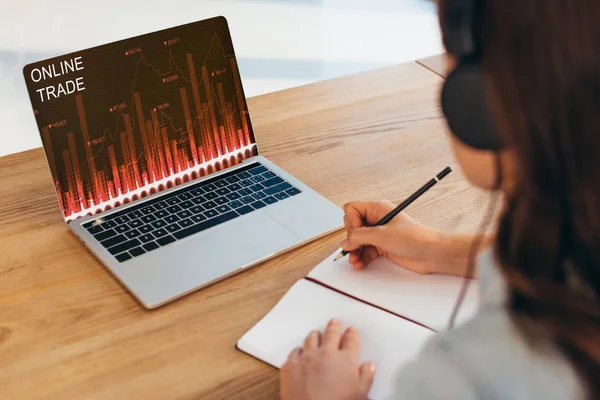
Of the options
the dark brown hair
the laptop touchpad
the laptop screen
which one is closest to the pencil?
the laptop touchpad

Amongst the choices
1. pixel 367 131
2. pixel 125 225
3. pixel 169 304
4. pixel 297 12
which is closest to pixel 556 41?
pixel 169 304

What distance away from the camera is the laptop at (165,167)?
110 cm

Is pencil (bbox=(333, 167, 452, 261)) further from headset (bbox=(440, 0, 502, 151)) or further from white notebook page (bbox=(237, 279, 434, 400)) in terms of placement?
headset (bbox=(440, 0, 502, 151))

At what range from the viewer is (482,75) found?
638 mm

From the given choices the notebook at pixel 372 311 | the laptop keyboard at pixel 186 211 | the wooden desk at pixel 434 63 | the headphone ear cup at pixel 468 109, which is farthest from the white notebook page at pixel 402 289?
the wooden desk at pixel 434 63

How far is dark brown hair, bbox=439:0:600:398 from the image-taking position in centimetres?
55

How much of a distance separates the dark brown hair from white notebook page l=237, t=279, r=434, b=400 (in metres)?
0.27

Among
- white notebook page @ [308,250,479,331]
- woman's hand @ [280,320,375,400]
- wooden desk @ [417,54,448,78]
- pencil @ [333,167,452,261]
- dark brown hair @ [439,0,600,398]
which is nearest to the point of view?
dark brown hair @ [439,0,600,398]

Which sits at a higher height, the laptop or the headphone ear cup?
the headphone ear cup

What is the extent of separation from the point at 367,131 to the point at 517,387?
83cm

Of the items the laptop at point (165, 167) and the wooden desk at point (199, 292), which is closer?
the wooden desk at point (199, 292)

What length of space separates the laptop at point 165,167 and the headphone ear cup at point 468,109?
1.46 ft

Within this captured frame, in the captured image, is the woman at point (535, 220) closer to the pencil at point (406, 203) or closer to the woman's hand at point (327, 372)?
the woman's hand at point (327, 372)

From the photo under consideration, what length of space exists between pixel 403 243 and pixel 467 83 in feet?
1.35
